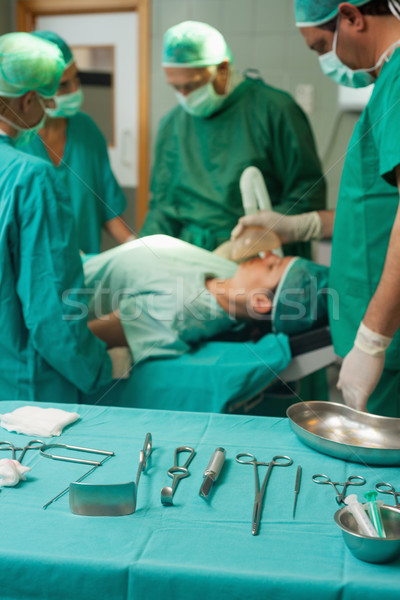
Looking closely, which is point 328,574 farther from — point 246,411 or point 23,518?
point 246,411

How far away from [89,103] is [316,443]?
5.46ft

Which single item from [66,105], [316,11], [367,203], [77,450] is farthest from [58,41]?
[77,450]

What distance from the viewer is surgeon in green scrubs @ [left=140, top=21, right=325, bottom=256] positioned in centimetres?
187

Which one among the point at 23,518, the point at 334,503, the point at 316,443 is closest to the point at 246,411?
the point at 316,443

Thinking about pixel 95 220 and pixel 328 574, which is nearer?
pixel 328 574

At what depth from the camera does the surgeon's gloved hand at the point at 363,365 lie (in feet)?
4.30

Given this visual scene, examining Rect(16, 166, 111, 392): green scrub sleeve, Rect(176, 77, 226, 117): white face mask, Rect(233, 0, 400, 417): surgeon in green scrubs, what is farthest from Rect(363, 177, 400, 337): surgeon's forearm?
Rect(176, 77, 226, 117): white face mask

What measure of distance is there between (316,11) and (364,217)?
1.70 ft

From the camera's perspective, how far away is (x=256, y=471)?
98 cm

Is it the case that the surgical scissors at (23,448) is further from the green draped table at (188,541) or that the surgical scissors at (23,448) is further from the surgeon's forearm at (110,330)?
the surgeon's forearm at (110,330)

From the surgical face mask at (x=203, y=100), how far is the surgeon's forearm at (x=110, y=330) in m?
0.71

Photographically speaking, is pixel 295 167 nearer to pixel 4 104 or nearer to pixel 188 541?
pixel 4 104

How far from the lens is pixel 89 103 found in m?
2.21

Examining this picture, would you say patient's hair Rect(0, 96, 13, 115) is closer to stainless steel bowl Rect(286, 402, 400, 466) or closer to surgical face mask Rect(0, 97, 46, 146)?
surgical face mask Rect(0, 97, 46, 146)
